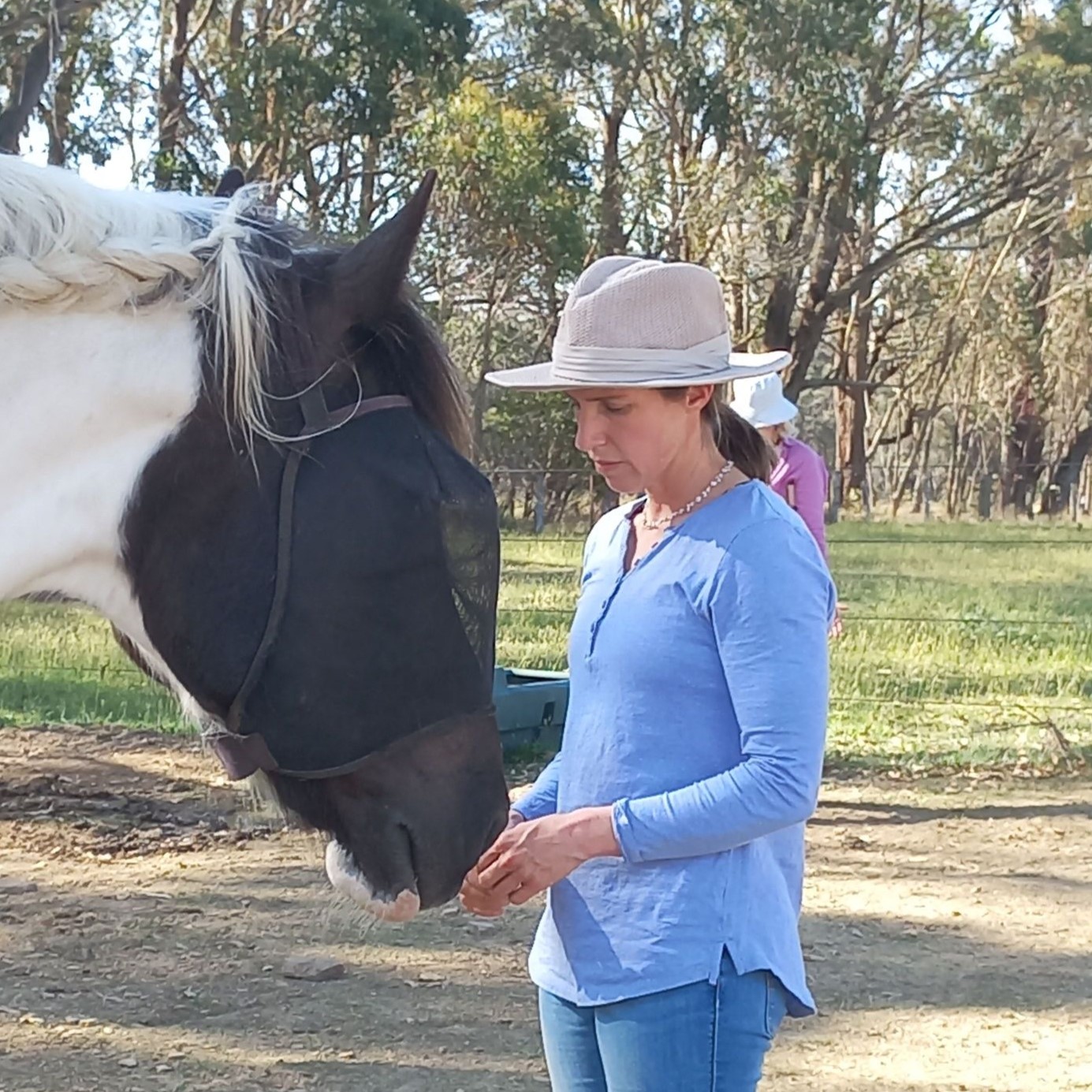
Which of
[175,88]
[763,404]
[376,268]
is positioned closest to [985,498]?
[175,88]

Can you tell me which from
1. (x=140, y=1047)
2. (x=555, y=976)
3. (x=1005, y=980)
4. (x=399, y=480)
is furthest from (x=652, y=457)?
(x=1005, y=980)

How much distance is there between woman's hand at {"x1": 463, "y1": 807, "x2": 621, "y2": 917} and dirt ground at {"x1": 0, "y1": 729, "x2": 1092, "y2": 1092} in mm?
1350

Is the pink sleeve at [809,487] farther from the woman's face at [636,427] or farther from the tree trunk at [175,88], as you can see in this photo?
the tree trunk at [175,88]

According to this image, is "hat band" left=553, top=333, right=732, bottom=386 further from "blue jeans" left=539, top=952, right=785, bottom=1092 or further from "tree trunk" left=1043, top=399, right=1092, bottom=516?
"tree trunk" left=1043, top=399, right=1092, bottom=516

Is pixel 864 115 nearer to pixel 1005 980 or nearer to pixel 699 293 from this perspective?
pixel 1005 980

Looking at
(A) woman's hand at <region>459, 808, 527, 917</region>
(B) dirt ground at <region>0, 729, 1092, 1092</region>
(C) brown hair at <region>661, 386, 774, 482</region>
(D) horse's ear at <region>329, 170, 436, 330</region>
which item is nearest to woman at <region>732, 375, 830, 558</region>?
(B) dirt ground at <region>0, 729, 1092, 1092</region>

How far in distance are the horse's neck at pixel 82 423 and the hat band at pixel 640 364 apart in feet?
1.55

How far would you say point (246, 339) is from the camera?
5.24 ft

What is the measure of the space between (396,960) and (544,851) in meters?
2.72

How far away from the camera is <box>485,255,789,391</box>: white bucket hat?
5.95 ft

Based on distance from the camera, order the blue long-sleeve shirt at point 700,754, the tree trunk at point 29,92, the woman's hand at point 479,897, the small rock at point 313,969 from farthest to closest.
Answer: the tree trunk at point 29,92 < the small rock at point 313,969 < the woman's hand at point 479,897 < the blue long-sleeve shirt at point 700,754

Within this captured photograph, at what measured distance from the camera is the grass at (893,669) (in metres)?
7.27

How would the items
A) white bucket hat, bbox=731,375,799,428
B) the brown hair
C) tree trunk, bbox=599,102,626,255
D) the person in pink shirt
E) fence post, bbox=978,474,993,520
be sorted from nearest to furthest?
the brown hair → white bucket hat, bbox=731,375,799,428 → the person in pink shirt → tree trunk, bbox=599,102,626,255 → fence post, bbox=978,474,993,520

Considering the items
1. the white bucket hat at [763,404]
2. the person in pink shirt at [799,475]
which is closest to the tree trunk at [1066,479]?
the person in pink shirt at [799,475]
